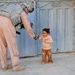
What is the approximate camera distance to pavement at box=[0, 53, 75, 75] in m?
6.52

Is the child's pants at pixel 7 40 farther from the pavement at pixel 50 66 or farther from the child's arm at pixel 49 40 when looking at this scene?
the child's arm at pixel 49 40

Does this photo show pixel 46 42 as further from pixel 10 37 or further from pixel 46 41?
pixel 10 37

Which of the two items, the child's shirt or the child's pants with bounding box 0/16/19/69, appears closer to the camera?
the child's pants with bounding box 0/16/19/69

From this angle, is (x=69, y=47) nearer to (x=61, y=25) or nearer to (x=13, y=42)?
(x=61, y=25)

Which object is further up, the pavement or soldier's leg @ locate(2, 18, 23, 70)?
soldier's leg @ locate(2, 18, 23, 70)

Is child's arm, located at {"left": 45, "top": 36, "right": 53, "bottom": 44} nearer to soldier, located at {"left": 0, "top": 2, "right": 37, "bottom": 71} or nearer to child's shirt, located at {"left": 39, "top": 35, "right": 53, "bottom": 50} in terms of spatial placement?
child's shirt, located at {"left": 39, "top": 35, "right": 53, "bottom": 50}

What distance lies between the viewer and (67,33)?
8383 millimetres

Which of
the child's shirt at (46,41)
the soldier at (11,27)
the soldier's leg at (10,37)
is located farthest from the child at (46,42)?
the soldier's leg at (10,37)

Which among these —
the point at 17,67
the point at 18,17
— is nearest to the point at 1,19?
the point at 18,17

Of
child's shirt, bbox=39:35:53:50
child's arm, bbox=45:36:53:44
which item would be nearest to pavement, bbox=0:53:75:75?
child's shirt, bbox=39:35:53:50

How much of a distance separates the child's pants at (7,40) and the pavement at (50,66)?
31 cm

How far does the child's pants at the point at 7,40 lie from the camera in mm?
6441

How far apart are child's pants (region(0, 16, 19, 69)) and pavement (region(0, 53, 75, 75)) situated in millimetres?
315

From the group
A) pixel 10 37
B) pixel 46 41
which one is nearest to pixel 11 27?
pixel 10 37
